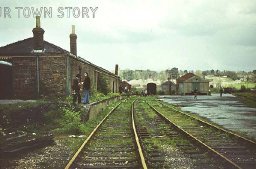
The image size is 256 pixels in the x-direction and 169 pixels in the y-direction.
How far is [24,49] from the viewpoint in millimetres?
23891

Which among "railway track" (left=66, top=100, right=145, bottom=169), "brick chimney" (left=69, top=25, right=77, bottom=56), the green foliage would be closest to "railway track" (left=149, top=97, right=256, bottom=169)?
"railway track" (left=66, top=100, right=145, bottom=169)

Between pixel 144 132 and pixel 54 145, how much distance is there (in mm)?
3599

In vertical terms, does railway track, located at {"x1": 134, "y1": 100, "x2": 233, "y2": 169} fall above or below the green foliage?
below

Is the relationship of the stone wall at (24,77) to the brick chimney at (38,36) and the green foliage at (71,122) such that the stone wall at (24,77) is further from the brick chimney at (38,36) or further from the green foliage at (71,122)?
the green foliage at (71,122)

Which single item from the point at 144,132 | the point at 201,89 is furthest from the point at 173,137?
the point at 201,89

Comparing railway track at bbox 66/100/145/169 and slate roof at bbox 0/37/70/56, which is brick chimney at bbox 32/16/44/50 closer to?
slate roof at bbox 0/37/70/56

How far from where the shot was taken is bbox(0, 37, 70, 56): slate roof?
76.9ft

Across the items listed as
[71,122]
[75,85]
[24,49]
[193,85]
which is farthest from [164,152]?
[193,85]

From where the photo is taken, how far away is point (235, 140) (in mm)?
10633

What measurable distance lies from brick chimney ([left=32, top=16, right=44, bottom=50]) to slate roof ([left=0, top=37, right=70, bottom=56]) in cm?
29

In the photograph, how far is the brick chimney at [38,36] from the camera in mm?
24031

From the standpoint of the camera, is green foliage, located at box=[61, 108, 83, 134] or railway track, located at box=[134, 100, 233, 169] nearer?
railway track, located at box=[134, 100, 233, 169]

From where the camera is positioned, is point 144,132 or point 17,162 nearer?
point 17,162

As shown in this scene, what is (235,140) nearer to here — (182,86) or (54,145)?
(54,145)
